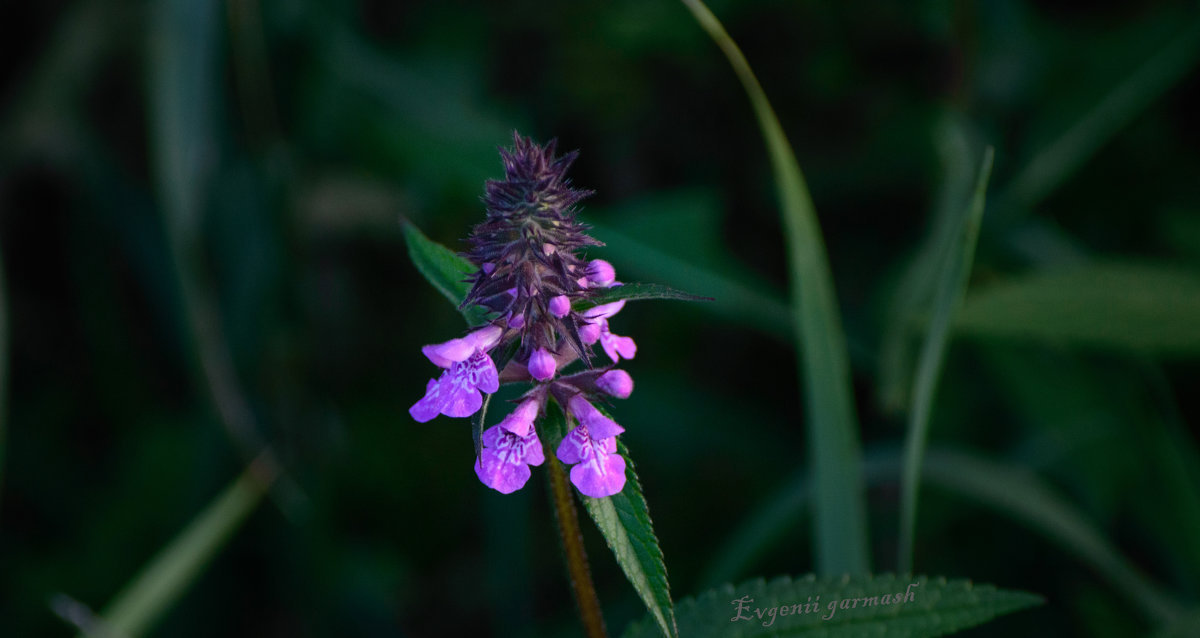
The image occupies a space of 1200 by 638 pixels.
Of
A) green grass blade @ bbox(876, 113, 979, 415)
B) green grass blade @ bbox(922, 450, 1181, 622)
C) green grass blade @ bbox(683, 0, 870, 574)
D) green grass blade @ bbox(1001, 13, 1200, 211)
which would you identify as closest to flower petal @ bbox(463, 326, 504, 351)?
green grass blade @ bbox(683, 0, 870, 574)

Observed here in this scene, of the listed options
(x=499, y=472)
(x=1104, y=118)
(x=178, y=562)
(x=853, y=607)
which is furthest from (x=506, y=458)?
(x=1104, y=118)

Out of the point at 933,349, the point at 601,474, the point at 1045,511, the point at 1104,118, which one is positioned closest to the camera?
the point at 601,474

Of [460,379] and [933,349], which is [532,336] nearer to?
[460,379]


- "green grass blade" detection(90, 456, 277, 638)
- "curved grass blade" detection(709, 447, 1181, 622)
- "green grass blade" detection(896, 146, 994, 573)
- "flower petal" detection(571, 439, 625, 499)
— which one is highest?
"curved grass blade" detection(709, 447, 1181, 622)

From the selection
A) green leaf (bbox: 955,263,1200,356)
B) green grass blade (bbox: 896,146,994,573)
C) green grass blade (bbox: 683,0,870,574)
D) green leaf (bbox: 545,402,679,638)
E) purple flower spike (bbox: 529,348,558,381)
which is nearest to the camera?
green leaf (bbox: 545,402,679,638)

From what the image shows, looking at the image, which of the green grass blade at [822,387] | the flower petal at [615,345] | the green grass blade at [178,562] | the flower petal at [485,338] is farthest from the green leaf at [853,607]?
the green grass blade at [178,562]

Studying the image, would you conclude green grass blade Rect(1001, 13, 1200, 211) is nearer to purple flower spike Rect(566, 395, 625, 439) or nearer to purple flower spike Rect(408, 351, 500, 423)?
purple flower spike Rect(566, 395, 625, 439)

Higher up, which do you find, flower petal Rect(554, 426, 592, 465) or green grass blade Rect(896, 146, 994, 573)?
green grass blade Rect(896, 146, 994, 573)

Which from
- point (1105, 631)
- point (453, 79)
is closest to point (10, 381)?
point (453, 79)
